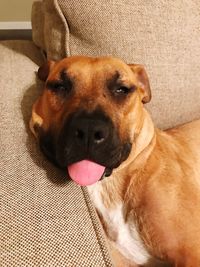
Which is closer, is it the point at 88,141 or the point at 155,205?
the point at 88,141

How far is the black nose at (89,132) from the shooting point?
35.8 inches

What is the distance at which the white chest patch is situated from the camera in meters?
1.12

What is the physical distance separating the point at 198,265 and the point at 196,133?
54 cm

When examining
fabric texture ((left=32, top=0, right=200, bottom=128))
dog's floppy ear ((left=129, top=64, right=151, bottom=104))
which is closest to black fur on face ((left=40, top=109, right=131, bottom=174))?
dog's floppy ear ((left=129, top=64, right=151, bottom=104))

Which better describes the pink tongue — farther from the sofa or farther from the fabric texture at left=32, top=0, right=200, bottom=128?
the fabric texture at left=32, top=0, right=200, bottom=128

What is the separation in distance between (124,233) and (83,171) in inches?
11.3

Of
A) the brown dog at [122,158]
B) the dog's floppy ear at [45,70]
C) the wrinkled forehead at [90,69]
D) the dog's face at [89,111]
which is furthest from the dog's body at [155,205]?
the dog's floppy ear at [45,70]

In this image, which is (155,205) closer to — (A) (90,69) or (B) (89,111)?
(B) (89,111)

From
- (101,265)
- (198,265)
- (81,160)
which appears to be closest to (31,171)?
(81,160)

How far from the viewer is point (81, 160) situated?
0.95m

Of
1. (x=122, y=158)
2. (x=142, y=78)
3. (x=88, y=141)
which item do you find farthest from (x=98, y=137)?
(x=142, y=78)

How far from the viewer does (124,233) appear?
1.13 metres

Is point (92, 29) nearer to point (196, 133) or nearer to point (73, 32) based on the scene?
point (73, 32)

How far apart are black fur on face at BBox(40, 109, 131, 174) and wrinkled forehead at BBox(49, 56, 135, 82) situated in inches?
6.3
